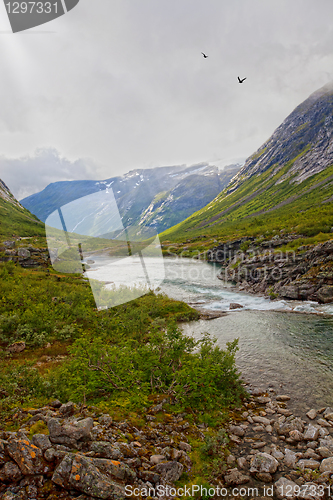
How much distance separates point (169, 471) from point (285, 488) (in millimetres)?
3517

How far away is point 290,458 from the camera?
7.68 metres

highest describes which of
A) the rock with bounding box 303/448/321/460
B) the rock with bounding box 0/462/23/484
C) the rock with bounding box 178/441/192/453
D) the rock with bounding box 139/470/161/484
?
the rock with bounding box 0/462/23/484

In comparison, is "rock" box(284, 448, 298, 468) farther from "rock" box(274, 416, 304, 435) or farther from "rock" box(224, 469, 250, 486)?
"rock" box(224, 469, 250, 486)

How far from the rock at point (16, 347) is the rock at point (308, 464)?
15.4m

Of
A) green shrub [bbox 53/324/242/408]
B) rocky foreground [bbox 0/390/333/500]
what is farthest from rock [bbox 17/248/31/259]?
rocky foreground [bbox 0/390/333/500]

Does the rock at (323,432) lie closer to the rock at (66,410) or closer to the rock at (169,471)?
the rock at (169,471)

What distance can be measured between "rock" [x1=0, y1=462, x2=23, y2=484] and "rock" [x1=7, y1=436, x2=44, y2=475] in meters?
0.07

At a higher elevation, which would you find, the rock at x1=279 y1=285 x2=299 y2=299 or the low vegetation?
the low vegetation

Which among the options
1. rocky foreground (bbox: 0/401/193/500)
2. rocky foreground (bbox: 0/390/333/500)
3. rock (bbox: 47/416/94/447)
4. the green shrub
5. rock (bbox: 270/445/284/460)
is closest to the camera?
rocky foreground (bbox: 0/401/193/500)

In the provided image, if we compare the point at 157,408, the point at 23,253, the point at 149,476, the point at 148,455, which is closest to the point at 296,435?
the point at 157,408

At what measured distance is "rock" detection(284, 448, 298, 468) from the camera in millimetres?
7507

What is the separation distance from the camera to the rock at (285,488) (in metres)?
6.41

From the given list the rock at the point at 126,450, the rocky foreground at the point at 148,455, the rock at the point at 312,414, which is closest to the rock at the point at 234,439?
the rocky foreground at the point at 148,455

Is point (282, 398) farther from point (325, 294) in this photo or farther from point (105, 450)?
point (325, 294)
